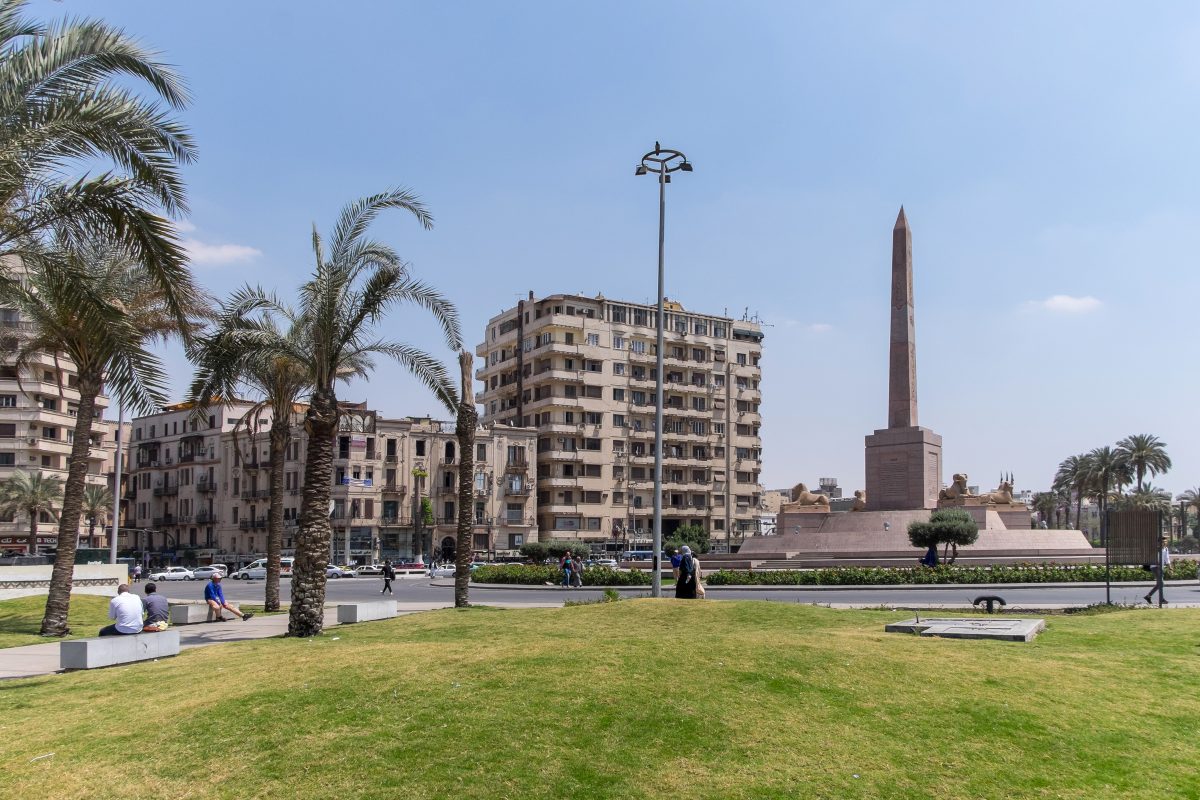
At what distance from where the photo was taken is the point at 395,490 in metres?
83.1

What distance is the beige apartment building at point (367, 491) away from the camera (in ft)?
268

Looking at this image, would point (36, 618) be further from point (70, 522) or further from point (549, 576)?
point (549, 576)

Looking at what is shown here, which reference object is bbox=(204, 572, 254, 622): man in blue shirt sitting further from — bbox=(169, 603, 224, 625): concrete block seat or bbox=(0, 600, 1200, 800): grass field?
bbox=(0, 600, 1200, 800): grass field

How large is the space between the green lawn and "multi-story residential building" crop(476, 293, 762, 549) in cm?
6083

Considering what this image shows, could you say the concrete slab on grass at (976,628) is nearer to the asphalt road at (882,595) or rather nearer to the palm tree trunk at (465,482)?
the asphalt road at (882,595)

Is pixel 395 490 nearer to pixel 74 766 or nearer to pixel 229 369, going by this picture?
pixel 229 369

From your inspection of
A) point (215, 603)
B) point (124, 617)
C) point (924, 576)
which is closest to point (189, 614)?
point (215, 603)

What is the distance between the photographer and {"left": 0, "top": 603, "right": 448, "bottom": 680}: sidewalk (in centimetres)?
1496

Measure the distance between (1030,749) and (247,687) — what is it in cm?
761

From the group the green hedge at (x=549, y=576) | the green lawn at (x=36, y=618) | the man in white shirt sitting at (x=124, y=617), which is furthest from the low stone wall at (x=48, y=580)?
the man in white shirt sitting at (x=124, y=617)

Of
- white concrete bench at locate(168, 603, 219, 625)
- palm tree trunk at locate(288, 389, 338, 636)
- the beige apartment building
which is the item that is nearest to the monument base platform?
white concrete bench at locate(168, 603, 219, 625)

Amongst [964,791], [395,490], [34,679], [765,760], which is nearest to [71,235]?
[34,679]

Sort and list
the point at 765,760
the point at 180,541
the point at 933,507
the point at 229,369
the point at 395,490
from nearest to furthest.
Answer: the point at 765,760 → the point at 229,369 → the point at 933,507 → the point at 395,490 → the point at 180,541

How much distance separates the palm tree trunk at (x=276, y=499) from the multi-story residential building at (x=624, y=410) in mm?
60651
